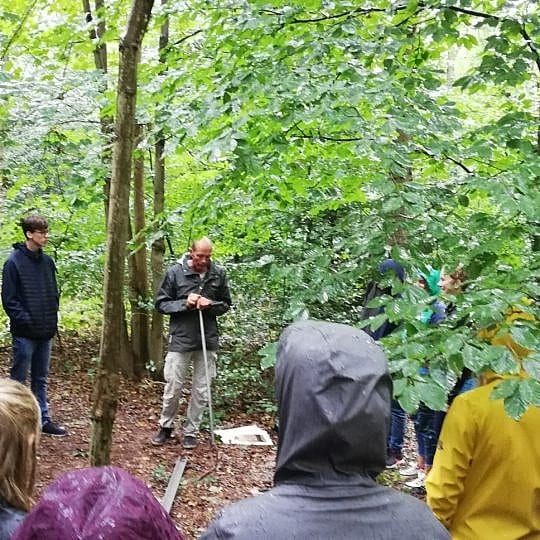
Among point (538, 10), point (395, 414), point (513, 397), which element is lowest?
point (395, 414)

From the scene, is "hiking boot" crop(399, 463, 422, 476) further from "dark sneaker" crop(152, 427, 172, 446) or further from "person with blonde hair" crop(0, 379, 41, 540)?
"person with blonde hair" crop(0, 379, 41, 540)

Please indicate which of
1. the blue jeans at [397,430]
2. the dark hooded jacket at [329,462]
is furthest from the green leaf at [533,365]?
the blue jeans at [397,430]

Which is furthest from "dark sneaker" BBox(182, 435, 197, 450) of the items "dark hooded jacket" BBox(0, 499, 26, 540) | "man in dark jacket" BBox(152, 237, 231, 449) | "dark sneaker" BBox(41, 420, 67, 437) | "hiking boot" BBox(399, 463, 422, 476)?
"dark hooded jacket" BBox(0, 499, 26, 540)

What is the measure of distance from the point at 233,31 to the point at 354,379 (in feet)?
10.3

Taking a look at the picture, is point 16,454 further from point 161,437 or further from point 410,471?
point 161,437

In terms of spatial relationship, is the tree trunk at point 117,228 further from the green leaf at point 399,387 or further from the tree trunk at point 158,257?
the tree trunk at point 158,257

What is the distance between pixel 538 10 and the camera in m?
3.62

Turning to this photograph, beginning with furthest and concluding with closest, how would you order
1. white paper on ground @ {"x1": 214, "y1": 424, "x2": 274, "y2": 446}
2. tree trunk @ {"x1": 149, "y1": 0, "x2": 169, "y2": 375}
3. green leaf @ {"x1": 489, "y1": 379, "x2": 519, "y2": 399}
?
1. tree trunk @ {"x1": 149, "y1": 0, "x2": 169, "y2": 375}
2. white paper on ground @ {"x1": 214, "y1": 424, "x2": 274, "y2": 446}
3. green leaf @ {"x1": 489, "y1": 379, "x2": 519, "y2": 399}

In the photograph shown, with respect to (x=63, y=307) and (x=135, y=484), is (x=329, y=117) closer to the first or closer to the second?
(x=135, y=484)

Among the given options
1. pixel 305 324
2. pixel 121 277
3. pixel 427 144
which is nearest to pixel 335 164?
pixel 427 144

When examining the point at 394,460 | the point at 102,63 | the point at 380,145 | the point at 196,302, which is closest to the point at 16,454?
the point at 380,145

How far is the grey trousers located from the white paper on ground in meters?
0.58

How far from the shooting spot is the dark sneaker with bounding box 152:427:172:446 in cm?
625

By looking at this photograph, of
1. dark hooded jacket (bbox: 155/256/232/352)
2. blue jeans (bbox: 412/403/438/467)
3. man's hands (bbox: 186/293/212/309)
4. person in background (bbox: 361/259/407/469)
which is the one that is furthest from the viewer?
dark hooded jacket (bbox: 155/256/232/352)
